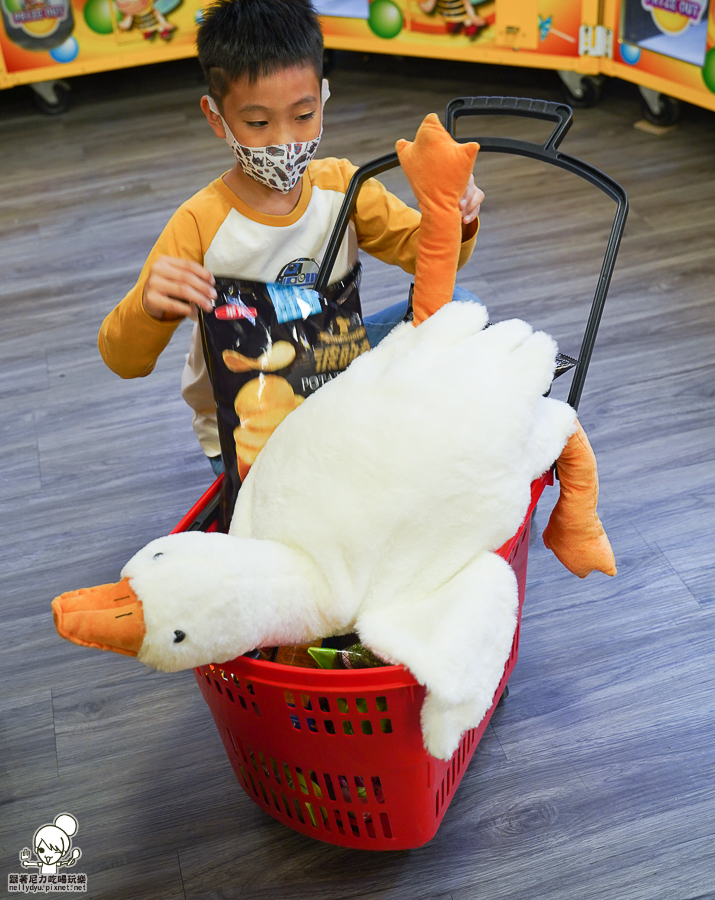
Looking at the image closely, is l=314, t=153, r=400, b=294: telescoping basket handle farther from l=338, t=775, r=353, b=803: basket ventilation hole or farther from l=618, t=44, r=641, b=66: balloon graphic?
l=618, t=44, r=641, b=66: balloon graphic

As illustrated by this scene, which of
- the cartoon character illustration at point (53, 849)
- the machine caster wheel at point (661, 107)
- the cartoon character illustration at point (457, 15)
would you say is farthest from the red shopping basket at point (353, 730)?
the cartoon character illustration at point (457, 15)

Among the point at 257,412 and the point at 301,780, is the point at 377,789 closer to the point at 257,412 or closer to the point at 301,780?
the point at 301,780

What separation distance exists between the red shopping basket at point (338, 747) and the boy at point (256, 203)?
0.22 metres

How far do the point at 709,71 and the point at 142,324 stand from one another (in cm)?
180

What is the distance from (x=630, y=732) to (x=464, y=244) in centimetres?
63

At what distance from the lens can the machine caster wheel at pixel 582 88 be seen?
8.18ft

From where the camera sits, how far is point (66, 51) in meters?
2.78

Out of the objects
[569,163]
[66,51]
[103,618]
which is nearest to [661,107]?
[569,163]

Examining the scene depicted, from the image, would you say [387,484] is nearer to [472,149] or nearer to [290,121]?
[472,149]

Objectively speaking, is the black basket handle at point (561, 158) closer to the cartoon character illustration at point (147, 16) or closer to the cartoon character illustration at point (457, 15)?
the cartoon character illustration at point (457, 15)

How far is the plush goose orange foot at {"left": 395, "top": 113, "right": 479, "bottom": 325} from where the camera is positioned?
878mm

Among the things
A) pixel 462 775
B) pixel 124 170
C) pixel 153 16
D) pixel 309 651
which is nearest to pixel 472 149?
pixel 309 651

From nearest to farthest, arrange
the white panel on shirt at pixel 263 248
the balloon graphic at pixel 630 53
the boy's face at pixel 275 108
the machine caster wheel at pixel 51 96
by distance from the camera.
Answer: the boy's face at pixel 275 108
the white panel on shirt at pixel 263 248
the balloon graphic at pixel 630 53
the machine caster wheel at pixel 51 96

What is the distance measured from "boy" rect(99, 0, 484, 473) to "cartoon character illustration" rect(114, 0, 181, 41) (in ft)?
6.53
